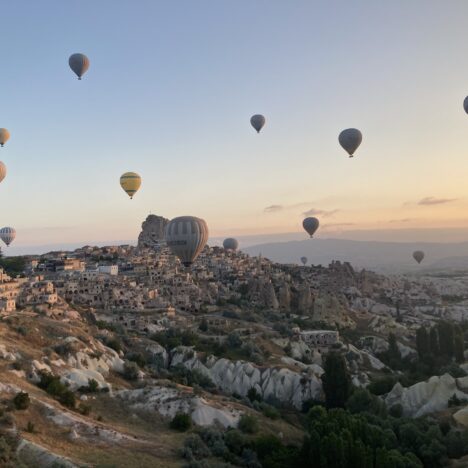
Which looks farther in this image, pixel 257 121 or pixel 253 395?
pixel 257 121

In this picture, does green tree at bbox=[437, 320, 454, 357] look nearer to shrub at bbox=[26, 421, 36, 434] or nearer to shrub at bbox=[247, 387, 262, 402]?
shrub at bbox=[247, 387, 262, 402]

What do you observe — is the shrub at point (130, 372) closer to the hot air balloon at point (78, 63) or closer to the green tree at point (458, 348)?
the green tree at point (458, 348)

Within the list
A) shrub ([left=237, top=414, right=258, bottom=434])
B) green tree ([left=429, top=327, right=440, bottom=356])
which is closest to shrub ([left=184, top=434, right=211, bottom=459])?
shrub ([left=237, top=414, right=258, bottom=434])

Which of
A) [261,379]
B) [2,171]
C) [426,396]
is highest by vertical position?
[2,171]

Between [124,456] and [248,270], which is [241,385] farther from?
[248,270]

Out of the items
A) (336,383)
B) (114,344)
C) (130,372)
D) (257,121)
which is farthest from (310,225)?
(130,372)

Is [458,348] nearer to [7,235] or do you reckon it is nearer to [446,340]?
[446,340]
